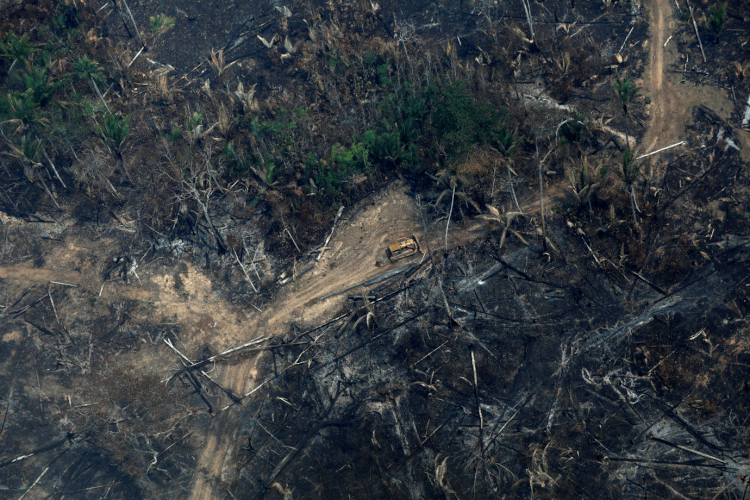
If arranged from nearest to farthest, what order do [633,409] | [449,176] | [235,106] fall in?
[633,409], [449,176], [235,106]

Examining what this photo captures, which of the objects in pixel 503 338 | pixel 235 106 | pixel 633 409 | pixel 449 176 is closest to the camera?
pixel 633 409

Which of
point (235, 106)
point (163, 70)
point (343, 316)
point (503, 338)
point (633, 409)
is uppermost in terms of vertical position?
point (163, 70)

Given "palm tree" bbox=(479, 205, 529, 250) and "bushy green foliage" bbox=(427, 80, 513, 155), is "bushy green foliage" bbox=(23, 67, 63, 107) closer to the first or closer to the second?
"bushy green foliage" bbox=(427, 80, 513, 155)

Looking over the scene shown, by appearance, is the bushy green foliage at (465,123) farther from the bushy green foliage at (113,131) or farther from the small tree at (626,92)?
the bushy green foliage at (113,131)

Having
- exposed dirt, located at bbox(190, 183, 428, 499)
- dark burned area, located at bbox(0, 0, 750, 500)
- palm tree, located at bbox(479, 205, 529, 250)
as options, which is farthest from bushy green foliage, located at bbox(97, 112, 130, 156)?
palm tree, located at bbox(479, 205, 529, 250)

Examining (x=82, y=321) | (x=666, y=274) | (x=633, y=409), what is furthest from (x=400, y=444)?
(x=82, y=321)

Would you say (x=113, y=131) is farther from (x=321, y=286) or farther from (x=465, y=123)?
(x=465, y=123)

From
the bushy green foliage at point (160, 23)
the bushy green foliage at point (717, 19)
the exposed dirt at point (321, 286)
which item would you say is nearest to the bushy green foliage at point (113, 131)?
the bushy green foliage at point (160, 23)

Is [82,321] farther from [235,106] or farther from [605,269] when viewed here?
[605,269]
